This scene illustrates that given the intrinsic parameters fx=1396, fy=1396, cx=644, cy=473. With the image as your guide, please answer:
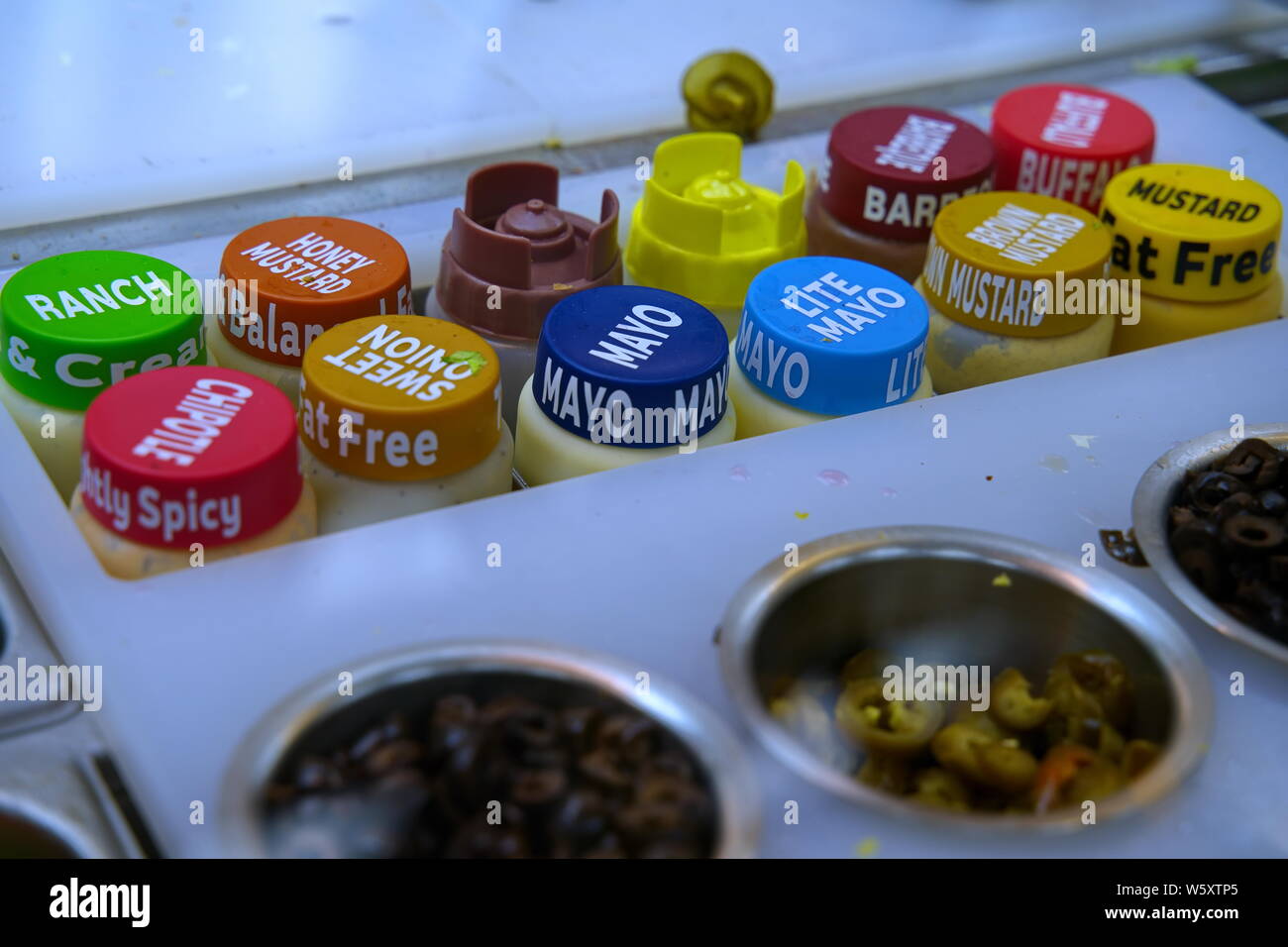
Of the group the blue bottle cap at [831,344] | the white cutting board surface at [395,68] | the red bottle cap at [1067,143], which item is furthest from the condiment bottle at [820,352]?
the white cutting board surface at [395,68]

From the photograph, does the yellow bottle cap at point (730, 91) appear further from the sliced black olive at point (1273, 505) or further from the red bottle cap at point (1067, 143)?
the sliced black olive at point (1273, 505)

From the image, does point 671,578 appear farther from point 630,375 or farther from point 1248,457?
point 1248,457

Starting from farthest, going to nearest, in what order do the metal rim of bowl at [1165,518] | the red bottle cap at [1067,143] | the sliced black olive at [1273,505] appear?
the red bottle cap at [1067,143] → the sliced black olive at [1273,505] → the metal rim of bowl at [1165,518]

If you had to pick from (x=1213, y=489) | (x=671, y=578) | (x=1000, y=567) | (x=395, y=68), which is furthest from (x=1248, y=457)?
(x=395, y=68)

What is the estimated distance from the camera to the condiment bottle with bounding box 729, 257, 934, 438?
1.21 m

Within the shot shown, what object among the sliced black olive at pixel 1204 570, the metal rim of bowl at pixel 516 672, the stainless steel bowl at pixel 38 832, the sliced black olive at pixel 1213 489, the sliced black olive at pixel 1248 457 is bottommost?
the stainless steel bowl at pixel 38 832

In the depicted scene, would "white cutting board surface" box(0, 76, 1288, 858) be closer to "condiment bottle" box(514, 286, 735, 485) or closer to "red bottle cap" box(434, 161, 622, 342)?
"condiment bottle" box(514, 286, 735, 485)

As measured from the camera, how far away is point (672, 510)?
1.10 m

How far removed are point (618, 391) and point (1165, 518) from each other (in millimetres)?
435

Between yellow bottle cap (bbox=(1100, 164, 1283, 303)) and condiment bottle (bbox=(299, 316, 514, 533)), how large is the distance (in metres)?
0.69

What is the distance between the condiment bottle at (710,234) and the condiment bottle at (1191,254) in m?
0.34

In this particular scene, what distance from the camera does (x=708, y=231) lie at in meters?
1.37

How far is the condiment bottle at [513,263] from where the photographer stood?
1288 mm

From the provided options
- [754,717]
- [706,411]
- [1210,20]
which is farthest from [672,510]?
[1210,20]
